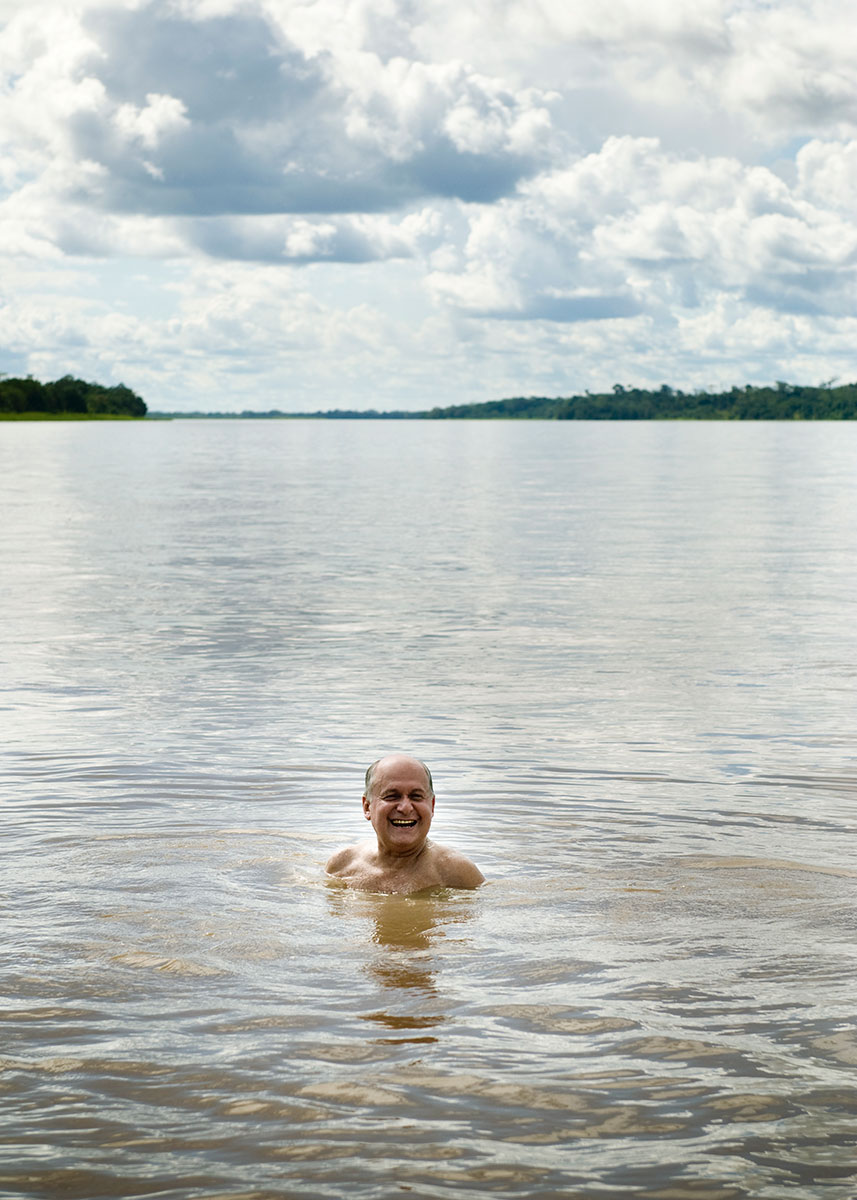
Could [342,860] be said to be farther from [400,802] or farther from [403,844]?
[400,802]

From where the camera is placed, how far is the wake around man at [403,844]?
9242 mm

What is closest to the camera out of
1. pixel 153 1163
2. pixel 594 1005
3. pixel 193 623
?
pixel 153 1163

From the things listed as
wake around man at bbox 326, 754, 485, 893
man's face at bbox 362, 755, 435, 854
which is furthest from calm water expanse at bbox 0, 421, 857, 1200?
Result: man's face at bbox 362, 755, 435, 854

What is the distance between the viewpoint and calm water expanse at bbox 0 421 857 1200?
5.62m

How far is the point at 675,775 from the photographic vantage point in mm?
12703

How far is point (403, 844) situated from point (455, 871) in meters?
0.42

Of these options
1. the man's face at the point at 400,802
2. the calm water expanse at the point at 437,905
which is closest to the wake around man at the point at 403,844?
the man's face at the point at 400,802

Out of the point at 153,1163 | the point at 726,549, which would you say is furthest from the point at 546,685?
the point at 726,549

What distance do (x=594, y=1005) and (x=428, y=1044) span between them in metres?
0.99

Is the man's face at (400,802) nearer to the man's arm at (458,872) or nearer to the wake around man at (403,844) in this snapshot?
the wake around man at (403,844)

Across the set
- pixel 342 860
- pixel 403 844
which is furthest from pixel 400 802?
pixel 342 860

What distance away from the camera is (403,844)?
30.7 feet

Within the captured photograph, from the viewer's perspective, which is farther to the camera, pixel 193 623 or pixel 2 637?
pixel 193 623

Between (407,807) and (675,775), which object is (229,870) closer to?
(407,807)
